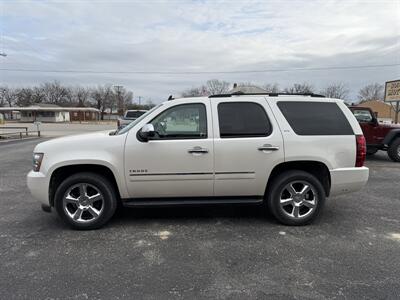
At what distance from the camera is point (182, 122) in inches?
178

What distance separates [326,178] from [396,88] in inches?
1194

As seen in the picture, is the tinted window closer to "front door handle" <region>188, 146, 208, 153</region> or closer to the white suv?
the white suv

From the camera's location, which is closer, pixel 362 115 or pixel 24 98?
pixel 362 115

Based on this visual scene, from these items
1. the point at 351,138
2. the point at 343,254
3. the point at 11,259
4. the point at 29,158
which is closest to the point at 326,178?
the point at 351,138

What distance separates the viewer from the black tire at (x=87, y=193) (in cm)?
439

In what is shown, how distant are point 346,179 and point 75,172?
3.87 meters

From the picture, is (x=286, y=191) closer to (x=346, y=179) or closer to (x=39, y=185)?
(x=346, y=179)

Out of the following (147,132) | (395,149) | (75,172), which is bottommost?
(395,149)

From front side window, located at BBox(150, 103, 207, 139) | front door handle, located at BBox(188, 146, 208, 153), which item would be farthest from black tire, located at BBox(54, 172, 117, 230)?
front door handle, located at BBox(188, 146, 208, 153)

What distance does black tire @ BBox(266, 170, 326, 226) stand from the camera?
4.56 m

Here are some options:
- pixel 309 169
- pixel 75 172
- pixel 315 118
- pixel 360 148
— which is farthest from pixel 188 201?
pixel 360 148

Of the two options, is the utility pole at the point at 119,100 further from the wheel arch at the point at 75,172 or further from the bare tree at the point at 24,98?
the wheel arch at the point at 75,172

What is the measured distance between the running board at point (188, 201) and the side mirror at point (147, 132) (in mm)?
891

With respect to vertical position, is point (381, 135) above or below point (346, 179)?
above
